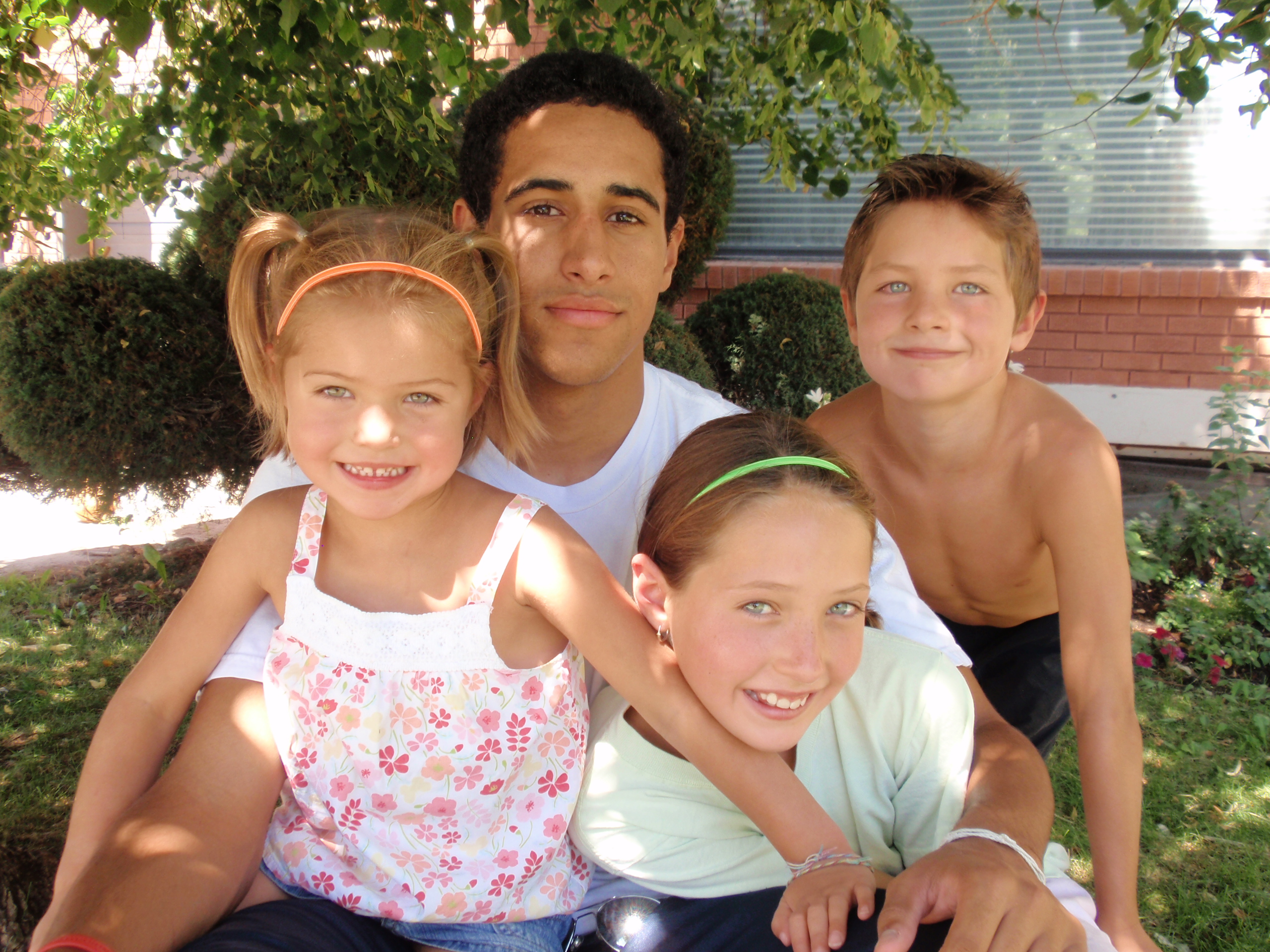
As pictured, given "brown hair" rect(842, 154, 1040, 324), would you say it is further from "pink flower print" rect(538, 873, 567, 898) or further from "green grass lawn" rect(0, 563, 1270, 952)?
"green grass lawn" rect(0, 563, 1270, 952)

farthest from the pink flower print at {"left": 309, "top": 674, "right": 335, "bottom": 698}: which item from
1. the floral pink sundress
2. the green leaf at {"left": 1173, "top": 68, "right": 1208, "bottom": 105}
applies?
the green leaf at {"left": 1173, "top": 68, "right": 1208, "bottom": 105}

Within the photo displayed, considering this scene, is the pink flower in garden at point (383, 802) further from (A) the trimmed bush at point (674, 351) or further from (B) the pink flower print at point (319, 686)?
(A) the trimmed bush at point (674, 351)

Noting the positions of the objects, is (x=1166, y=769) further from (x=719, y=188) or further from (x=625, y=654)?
(x=719, y=188)

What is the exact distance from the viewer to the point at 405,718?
181cm

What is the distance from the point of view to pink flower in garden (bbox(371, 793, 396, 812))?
180 centimetres

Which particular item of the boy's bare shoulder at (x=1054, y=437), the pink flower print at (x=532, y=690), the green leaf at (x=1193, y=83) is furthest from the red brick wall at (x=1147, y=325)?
the pink flower print at (x=532, y=690)

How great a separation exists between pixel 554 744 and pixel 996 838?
79 centimetres

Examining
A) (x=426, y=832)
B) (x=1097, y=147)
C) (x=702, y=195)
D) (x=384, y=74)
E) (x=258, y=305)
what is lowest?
(x=426, y=832)

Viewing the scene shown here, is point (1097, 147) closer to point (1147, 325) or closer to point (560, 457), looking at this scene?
point (1147, 325)

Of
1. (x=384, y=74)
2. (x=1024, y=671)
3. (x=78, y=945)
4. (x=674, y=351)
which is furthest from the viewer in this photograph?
(x=674, y=351)

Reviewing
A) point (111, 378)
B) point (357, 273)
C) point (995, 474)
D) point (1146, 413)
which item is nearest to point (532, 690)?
point (357, 273)

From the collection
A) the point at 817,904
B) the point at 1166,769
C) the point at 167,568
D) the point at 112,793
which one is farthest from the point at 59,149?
the point at 1166,769

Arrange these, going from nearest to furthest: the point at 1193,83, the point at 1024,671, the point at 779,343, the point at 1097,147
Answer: the point at 1193,83 → the point at 1024,671 → the point at 779,343 → the point at 1097,147

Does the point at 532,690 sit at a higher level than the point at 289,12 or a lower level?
lower
